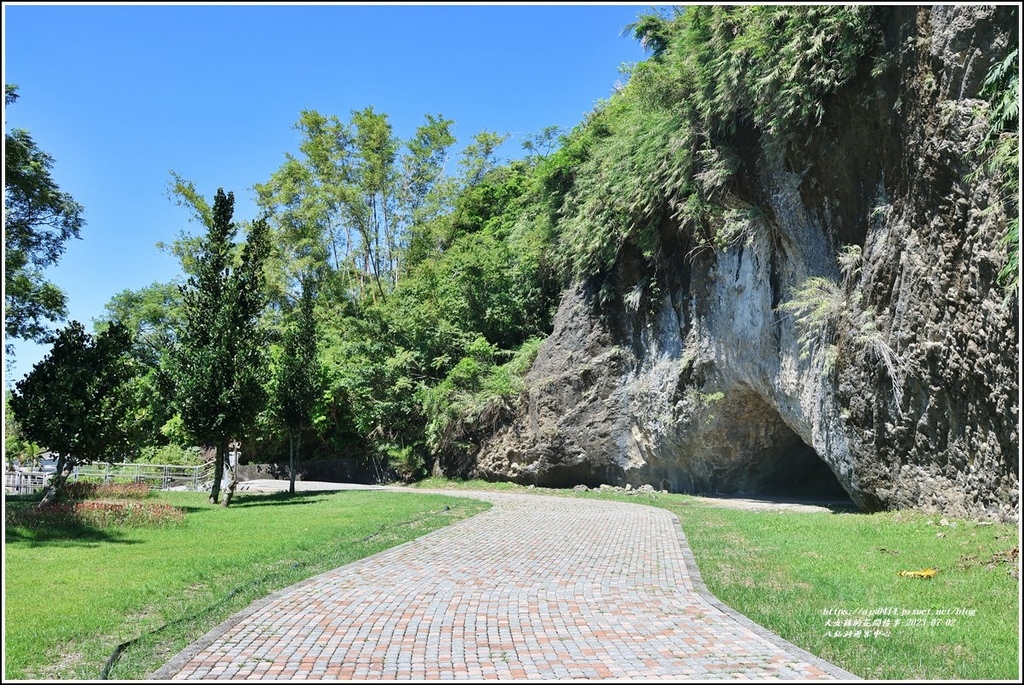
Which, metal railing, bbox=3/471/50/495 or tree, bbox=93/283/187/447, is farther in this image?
tree, bbox=93/283/187/447

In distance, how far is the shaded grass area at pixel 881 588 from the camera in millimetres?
5879

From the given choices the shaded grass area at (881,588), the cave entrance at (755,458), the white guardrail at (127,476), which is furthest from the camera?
the white guardrail at (127,476)

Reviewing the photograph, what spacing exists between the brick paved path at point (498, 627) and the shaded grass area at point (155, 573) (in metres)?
0.57

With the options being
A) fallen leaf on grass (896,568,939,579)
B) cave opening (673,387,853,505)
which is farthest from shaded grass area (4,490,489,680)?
cave opening (673,387,853,505)

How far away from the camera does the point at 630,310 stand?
23000 millimetres

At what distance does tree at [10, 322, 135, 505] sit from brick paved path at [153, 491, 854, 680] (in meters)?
9.11

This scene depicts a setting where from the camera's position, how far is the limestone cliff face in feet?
35.0

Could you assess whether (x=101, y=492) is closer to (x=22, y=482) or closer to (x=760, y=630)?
(x=22, y=482)

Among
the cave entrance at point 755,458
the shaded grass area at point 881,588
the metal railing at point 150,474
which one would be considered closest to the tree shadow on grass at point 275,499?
the metal railing at point 150,474

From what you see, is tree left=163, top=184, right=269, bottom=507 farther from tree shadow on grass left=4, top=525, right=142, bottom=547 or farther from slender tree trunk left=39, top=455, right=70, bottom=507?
tree shadow on grass left=4, top=525, right=142, bottom=547

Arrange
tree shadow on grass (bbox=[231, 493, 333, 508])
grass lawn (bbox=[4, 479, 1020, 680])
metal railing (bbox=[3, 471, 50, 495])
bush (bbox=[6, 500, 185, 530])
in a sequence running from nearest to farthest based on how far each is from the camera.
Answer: grass lawn (bbox=[4, 479, 1020, 680]) < bush (bbox=[6, 500, 185, 530]) < tree shadow on grass (bbox=[231, 493, 333, 508]) < metal railing (bbox=[3, 471, 50, 495])

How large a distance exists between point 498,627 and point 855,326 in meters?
10.1

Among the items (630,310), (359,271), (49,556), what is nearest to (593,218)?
(630,310)

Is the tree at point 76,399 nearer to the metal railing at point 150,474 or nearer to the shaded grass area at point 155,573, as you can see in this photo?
the shaded grass area at point 155,573
